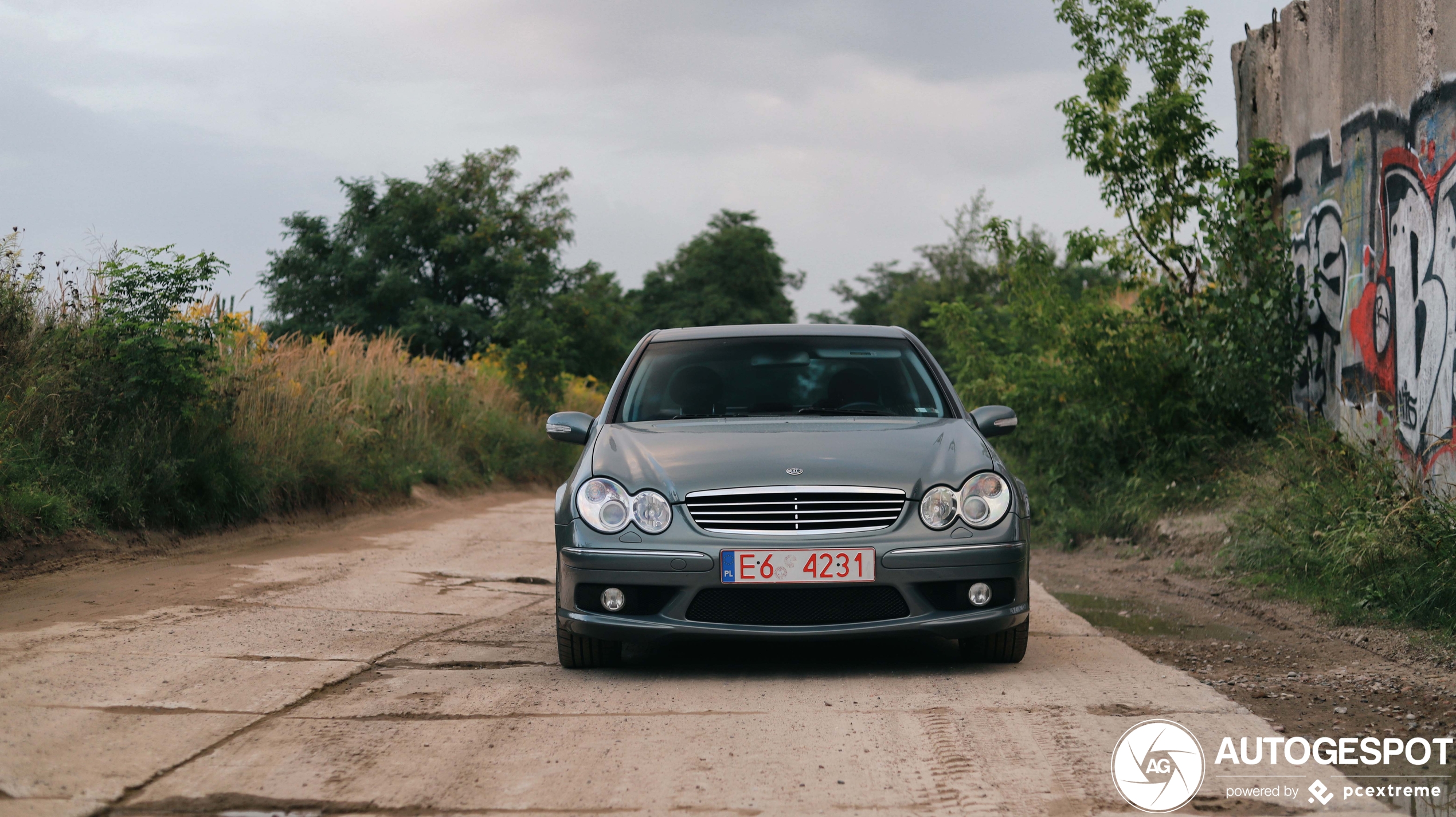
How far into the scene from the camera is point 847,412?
598cm

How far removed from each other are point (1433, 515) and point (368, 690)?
522 cm

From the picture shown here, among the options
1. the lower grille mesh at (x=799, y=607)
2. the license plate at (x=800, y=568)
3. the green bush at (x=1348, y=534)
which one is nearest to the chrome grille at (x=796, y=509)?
the license plate at (x=800, y=568)

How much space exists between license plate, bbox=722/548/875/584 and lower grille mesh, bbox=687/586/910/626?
9 centimetres

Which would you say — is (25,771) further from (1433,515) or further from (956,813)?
(1433,515)

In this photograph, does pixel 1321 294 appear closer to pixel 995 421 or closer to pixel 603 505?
pixel 995 421

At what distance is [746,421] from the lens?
5.74 m

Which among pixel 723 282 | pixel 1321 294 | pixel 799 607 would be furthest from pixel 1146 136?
pixel 723 282

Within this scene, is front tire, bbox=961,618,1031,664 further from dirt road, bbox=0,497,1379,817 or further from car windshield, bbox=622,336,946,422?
car windshield, bbox=622,336,946,422

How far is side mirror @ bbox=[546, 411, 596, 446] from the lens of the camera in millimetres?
5879

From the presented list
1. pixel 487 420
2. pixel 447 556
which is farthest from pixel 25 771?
pixel 487 420

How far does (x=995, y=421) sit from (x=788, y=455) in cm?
125

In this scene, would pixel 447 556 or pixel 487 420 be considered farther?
pixel 487 420

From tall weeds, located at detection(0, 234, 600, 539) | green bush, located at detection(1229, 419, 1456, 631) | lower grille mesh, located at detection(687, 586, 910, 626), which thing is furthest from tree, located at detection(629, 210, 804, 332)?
lower grille mesh, located at detection(687, 586, 910, 626)

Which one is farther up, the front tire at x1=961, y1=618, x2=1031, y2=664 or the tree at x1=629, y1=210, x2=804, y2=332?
the tree at x1=629, y1=210, x2=804, y2=332
